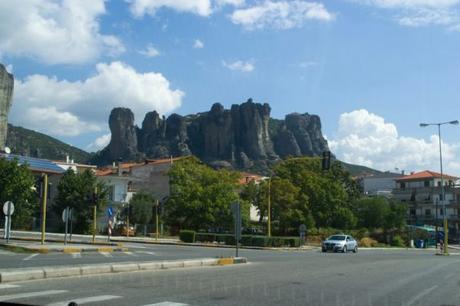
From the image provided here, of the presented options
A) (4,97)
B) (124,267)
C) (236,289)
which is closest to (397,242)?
(124,267)

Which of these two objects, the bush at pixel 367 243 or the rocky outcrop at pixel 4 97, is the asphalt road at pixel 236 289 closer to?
the bush at pixel 367 243

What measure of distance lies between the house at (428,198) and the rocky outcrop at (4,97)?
8634 cm

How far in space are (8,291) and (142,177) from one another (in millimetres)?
99152

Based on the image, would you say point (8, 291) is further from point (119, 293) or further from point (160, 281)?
point (160, 281)

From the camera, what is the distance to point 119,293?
1264cm

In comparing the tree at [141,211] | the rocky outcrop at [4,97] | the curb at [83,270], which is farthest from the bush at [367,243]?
the rocky outcrop at [4,97]

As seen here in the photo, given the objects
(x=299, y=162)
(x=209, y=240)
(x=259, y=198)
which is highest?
(x=299, y=162)

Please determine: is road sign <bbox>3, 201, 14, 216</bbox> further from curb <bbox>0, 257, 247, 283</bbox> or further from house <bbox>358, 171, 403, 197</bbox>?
house <bbox>358, 171, 403, 197</bbox>

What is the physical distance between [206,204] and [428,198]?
6594 centimetres

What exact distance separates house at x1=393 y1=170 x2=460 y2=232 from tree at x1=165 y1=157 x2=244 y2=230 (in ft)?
180

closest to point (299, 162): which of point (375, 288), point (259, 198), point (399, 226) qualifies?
point (259, 198)

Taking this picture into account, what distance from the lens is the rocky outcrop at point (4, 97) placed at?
125m

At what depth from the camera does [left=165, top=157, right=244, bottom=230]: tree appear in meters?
63.9

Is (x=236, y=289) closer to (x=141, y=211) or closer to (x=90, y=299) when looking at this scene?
(x=90, y=299)
